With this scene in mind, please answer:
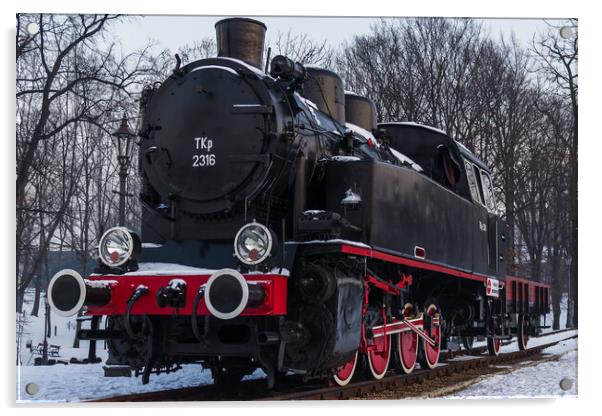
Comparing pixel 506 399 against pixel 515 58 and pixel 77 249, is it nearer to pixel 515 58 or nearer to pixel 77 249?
pixel 515 58

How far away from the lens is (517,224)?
9.30 m

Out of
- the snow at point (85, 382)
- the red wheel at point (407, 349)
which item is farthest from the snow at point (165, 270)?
the red wheel at point (407, 349)

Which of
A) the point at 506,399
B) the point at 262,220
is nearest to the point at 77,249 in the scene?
the point at 262,220

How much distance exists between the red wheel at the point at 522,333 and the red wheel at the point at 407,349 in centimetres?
394

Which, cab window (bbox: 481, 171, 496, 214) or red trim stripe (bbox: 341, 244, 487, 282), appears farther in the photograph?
cab window (bbox: 481, 171, 496, 214)

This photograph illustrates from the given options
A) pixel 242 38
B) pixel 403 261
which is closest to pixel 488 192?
pixel 403 261

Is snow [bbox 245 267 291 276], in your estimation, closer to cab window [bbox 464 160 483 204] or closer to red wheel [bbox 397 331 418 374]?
red wheel [bbox 397 331 418 374]

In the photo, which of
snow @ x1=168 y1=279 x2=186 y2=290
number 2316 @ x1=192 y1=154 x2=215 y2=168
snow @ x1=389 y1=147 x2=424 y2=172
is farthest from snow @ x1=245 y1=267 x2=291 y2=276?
snow @ x1=389 y1=147 x2=424 y2=172

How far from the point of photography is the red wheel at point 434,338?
8.02 m

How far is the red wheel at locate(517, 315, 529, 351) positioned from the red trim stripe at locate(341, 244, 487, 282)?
304cm

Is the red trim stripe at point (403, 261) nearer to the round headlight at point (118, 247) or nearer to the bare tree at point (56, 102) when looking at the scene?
the round headlight at point (118, 247)

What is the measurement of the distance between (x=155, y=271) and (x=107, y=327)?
0.67 meters

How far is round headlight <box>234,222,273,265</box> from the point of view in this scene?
5117mm

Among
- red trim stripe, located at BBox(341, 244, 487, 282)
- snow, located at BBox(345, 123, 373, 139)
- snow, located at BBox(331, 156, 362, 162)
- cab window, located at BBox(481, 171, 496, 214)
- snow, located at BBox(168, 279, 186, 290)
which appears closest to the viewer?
snow, located at BBox(168, 279, 186, 290)
